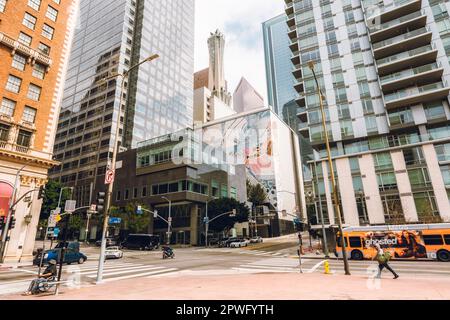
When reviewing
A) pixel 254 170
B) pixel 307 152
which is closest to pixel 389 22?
pixel 254 170

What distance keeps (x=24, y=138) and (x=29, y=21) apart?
14723 mm

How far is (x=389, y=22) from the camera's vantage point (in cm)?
4762

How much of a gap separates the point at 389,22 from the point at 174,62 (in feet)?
246

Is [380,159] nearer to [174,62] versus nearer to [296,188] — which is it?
[296,188]

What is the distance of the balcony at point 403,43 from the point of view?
43031 millimetres

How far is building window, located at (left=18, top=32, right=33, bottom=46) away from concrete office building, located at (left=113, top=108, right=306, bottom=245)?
26.1 metres

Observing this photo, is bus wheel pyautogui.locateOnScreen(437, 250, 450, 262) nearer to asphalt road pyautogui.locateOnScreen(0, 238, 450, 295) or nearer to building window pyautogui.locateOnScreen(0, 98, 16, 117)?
asphalt road pyautogui.locateOnScreen(0, 238, 450, 295)

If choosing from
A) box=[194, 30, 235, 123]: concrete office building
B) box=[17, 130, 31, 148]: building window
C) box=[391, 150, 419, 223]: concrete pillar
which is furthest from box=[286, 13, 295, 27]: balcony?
box=[194, 30, 235, 123]: concrete office building

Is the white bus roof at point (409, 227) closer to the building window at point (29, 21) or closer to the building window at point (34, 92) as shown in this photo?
the building window at point (34, 92)

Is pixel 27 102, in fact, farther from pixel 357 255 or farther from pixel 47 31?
pixel 357 255

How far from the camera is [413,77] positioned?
42.1 meters

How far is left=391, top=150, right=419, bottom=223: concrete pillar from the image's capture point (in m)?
38.0

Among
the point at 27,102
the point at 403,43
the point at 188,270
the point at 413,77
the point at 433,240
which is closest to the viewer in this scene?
the point at 188,270

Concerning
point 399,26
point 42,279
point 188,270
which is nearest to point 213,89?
point 399,26
